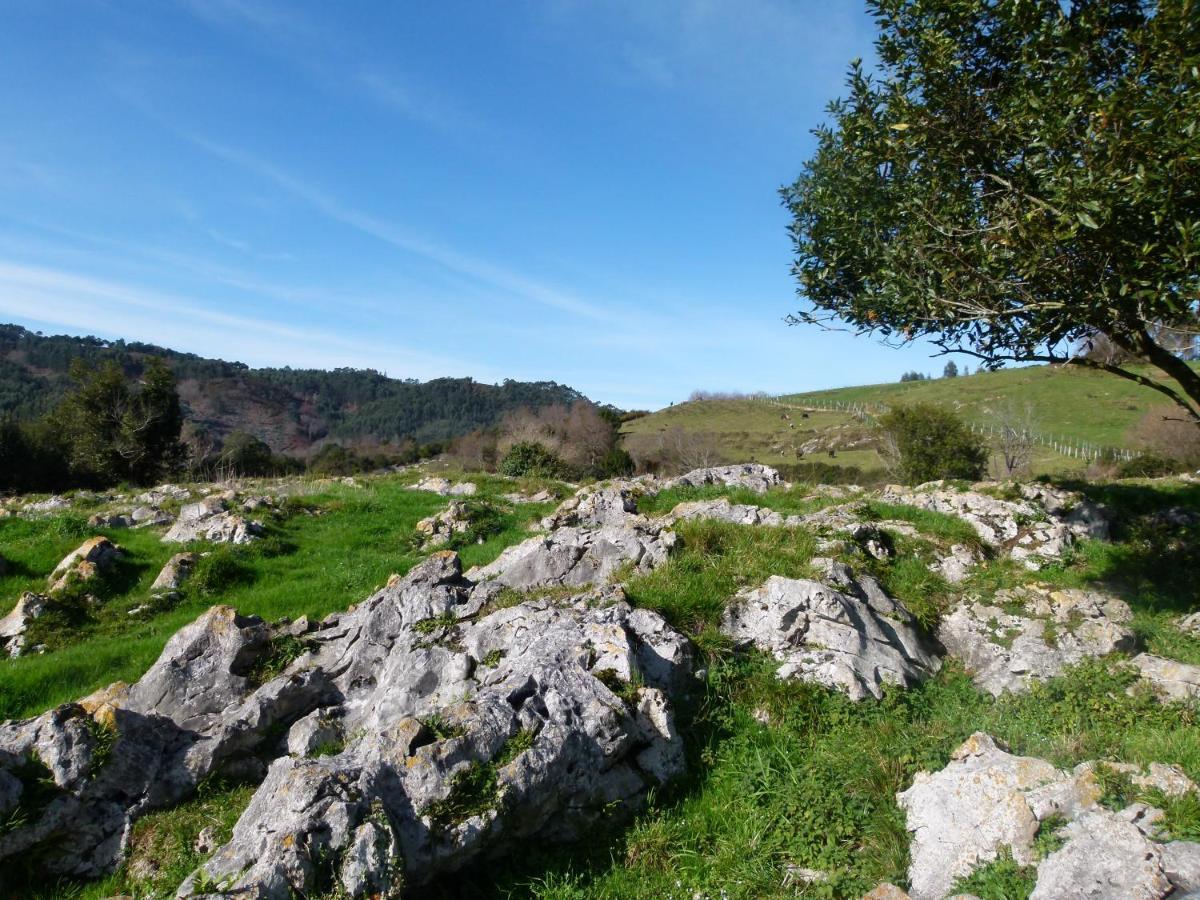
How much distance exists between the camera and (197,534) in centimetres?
1581

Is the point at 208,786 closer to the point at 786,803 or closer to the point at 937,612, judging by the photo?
the point at 786,803

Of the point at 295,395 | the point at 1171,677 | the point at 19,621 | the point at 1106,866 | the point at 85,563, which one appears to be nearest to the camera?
the point at 1106,866

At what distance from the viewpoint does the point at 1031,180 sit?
26.6 feet

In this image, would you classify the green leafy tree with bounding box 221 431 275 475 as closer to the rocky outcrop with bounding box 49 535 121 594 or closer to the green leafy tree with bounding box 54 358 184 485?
the green leafy tree with bounding box 54 358 184 485

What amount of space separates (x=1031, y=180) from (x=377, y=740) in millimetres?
9362

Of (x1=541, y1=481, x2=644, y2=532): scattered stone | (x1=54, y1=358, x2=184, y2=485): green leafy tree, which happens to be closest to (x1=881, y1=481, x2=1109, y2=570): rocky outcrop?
(x1=541, y1=481, x2=644, y2=532): scattered stone

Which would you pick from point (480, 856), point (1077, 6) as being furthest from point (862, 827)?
point (1077, 6)

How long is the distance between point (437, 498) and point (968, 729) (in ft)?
58.3

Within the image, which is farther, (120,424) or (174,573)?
(120,424)

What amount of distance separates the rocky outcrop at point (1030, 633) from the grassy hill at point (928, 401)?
134 feet

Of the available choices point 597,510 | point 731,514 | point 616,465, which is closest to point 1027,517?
point 731,514

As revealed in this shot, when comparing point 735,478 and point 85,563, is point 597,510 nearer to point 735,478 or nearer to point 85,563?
point 735,478

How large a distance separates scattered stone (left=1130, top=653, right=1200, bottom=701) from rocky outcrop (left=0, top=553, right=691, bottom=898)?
16.2ft

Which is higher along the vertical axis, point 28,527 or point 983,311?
point 983,311
